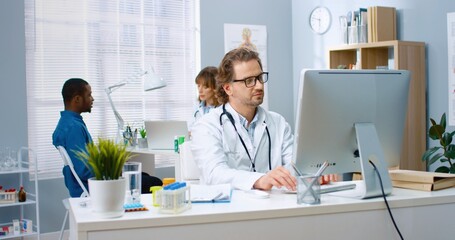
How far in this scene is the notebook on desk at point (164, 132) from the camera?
4719 mm

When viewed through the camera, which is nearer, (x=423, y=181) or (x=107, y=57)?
(x=423, y=181)

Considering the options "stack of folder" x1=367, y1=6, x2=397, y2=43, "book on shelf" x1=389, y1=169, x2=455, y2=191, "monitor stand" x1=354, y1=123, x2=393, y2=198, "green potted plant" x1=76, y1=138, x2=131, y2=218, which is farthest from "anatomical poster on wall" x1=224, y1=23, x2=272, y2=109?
"green potted plant" x1=76, y1=138, x2=131, y2=218

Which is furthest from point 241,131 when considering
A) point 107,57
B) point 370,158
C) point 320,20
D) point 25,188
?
point 320,20

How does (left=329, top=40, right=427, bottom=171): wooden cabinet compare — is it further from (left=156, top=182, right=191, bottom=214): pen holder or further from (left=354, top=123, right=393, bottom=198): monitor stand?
(left=156, top=182, right=191, bottom=214): pen holder

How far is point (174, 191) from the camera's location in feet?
5.95

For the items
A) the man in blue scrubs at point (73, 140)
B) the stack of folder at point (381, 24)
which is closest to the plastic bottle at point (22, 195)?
the man in blue scrubs at point (73, 140)

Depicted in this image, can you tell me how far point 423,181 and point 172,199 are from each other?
990 millimetres

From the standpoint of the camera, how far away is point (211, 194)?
6.64ft

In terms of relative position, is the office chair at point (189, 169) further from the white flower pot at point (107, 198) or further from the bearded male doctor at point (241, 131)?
the white flower pot at point (107, 198)

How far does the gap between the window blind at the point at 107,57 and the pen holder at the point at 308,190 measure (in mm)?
3343

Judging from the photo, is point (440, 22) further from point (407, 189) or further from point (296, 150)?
point (296, 150)

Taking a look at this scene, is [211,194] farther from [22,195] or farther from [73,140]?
[22,195]

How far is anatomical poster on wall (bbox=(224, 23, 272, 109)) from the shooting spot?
6.01 m

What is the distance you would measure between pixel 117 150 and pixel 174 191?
213mm
